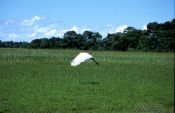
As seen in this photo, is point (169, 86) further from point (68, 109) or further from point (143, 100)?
point (68, 109)

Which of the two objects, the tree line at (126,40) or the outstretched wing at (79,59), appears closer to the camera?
the outstretched wing at (79,59)

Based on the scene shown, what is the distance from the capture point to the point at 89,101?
46.7 ft

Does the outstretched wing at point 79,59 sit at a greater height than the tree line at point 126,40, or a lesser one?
lesser

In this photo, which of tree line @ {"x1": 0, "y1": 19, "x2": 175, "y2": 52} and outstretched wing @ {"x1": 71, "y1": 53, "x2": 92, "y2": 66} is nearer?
outstretched wing @ {"x1": 71, "y1": 53, "x2": 92, "y2": 66}

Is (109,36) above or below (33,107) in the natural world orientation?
above

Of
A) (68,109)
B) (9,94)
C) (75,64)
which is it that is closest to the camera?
(68,109)

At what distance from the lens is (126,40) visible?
86188 millimetres

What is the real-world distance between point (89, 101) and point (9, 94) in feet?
12.4

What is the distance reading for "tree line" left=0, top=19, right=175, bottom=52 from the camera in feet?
260

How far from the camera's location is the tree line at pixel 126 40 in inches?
3123

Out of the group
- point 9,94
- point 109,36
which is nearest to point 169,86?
point 9,94

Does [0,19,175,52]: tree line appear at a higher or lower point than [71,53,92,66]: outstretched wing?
higher

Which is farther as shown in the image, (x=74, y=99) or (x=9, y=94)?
(x=9, y=94)

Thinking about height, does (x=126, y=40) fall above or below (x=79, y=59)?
above
